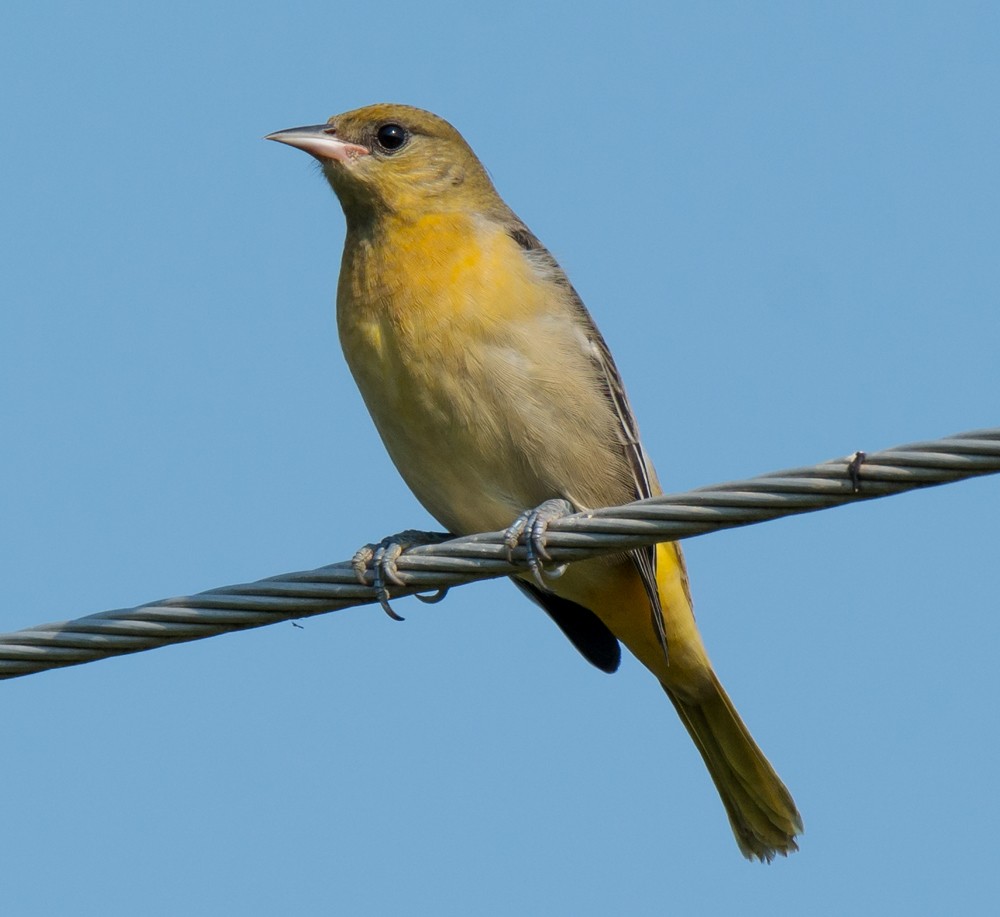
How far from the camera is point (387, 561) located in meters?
5.55

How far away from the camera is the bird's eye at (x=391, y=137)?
751 centimetres

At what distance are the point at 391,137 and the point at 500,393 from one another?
6.17ft

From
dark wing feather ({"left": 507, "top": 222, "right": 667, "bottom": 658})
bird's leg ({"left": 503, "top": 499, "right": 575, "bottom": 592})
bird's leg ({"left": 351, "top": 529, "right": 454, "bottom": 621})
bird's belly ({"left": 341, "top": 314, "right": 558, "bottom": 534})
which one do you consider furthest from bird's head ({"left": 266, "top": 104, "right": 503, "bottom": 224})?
bird's leg ({"left": 503, "top": 499, "right": 575, "bottom": 592})

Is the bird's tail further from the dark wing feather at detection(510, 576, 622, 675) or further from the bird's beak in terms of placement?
the bird's beak

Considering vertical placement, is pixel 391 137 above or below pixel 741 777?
above

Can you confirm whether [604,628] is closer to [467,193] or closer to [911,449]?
[467,193]

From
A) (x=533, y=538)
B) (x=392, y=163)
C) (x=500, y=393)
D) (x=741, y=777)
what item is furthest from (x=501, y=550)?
(x=741, y=777)

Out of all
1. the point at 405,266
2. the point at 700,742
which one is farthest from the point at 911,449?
the point at 700,742

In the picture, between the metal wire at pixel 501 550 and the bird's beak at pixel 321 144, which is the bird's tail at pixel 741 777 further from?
the bird's beak at pixel 321 144

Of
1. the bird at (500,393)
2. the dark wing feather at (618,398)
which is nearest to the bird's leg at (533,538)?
the bird at (500,393)

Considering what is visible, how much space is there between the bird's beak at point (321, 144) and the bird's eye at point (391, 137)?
0.33ft

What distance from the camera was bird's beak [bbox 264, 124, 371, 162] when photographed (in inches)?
Result: 290

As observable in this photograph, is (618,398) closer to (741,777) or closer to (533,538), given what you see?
(533,538)

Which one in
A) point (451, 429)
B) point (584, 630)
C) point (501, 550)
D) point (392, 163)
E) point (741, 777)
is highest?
point (392, 163)
